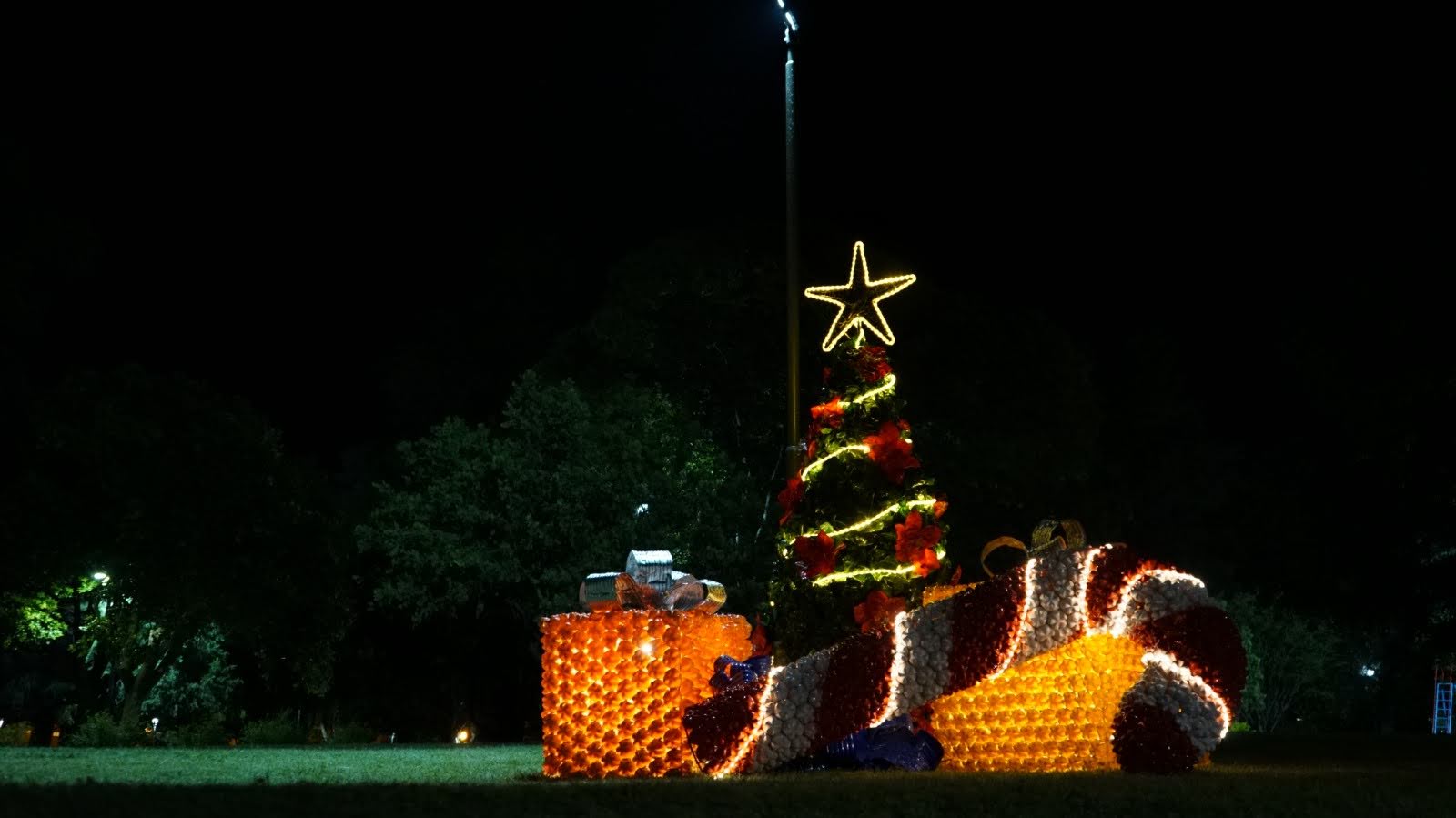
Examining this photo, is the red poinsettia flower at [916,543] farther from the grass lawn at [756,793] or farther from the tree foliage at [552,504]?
the tree foliage at [552,504]

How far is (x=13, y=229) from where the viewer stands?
21.5m

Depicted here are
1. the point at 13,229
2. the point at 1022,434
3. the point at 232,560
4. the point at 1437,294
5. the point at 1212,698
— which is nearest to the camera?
the point at 1212,698

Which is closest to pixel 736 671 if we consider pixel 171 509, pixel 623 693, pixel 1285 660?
pixel 623 693

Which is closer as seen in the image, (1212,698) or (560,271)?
(1212,698)

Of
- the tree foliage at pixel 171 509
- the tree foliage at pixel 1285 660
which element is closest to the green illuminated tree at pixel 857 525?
the tree foliage at pixel 171 509

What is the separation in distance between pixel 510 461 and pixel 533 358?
670 cm

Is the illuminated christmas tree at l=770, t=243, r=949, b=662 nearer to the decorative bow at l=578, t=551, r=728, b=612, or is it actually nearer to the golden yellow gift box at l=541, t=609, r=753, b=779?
the decorative bow at l=578, t=551, r=728, b=612

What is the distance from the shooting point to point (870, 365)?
12.9 meters

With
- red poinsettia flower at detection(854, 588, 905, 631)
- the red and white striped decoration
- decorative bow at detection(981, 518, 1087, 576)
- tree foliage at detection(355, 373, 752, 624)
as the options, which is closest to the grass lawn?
the red and white striped decoration

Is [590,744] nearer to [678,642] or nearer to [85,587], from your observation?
[678,642]

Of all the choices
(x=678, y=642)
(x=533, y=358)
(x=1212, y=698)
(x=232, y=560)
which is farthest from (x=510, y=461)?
(x=1212, y=698)

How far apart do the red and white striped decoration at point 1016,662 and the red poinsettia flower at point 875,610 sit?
1031 millimetres

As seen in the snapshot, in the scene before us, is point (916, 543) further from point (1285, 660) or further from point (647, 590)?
point (1285, 660)

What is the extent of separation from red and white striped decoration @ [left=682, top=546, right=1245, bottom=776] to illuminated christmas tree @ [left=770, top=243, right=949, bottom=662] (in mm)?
1201
